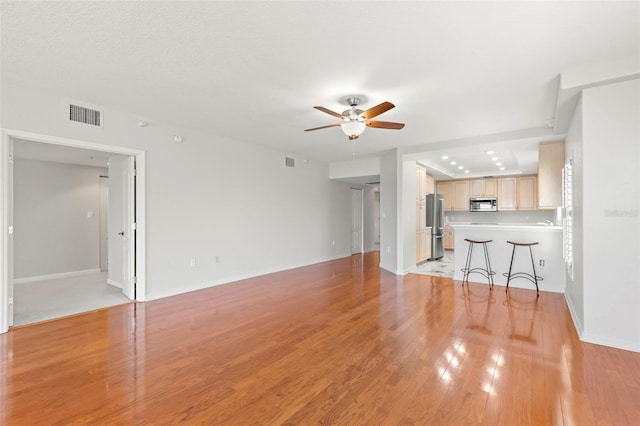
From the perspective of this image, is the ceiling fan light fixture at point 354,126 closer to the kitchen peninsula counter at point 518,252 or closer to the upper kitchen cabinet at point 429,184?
the kitchen peninsula counter at point 518,252

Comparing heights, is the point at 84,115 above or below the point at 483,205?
above

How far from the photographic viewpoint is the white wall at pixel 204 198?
12.7 ft

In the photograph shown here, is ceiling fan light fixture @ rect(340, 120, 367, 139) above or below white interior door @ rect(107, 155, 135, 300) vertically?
above

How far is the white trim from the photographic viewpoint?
10.8 ft

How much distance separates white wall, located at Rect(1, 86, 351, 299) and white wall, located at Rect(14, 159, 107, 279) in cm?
333

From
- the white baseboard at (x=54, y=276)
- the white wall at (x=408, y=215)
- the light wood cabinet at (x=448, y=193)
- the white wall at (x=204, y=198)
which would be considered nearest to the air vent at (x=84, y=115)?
the white wall at (x=204, y=198)

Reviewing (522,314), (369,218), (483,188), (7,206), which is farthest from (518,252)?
(7,206)

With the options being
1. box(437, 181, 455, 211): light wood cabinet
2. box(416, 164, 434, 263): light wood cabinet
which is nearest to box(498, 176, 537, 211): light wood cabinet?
box(437, 181, 455, 211): light wood cabinet

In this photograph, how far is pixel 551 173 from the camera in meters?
4.92

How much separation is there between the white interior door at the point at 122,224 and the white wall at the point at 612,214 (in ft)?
18.6

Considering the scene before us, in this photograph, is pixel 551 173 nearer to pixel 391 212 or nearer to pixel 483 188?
pixel 391 212

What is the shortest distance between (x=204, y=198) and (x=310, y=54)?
3.43 m

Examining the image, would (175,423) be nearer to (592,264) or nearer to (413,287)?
(592,264)

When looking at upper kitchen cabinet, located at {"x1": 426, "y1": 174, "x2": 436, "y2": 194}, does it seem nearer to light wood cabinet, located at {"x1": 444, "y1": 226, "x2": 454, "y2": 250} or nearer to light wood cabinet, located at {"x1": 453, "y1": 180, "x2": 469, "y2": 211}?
light wood cabinet, located at {"x1": 453, "y1": 180, "x2": 469, "y2": 211}
